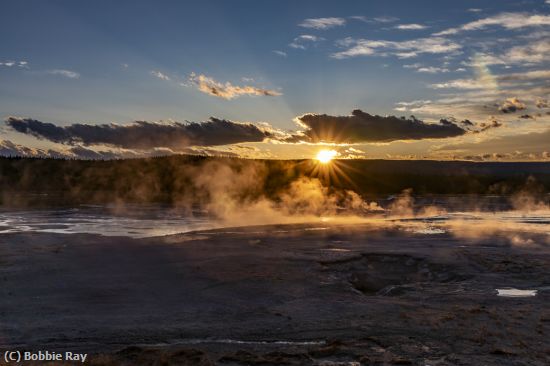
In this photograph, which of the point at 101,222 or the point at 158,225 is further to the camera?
the point at 101,222

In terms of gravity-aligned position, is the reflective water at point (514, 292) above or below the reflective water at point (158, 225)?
above

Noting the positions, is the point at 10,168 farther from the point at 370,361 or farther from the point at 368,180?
the point at 370,361

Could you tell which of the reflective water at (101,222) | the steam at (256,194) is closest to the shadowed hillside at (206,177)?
the steam at (256,194)

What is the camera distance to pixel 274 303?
915 cm

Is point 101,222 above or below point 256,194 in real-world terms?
above

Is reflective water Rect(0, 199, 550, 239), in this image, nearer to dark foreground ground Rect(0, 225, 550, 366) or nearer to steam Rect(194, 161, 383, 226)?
steam Rect(194, 161, 383, 226)

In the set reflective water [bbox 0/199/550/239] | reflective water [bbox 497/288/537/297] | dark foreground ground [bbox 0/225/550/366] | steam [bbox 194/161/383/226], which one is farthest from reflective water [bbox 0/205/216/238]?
reflective water [bbox 497/288/537/297]

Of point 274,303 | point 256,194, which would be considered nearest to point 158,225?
point 274,303

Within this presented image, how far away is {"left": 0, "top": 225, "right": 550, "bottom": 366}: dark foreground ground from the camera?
681 cm

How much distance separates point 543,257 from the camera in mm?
13906

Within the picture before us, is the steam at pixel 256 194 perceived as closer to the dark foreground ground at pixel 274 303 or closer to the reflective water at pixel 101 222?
the reflective water at pixel 101 222

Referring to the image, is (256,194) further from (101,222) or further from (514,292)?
(514,292)

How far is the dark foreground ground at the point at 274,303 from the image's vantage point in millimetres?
6809

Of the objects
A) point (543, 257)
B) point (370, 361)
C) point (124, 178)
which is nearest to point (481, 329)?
point (370, 361)
